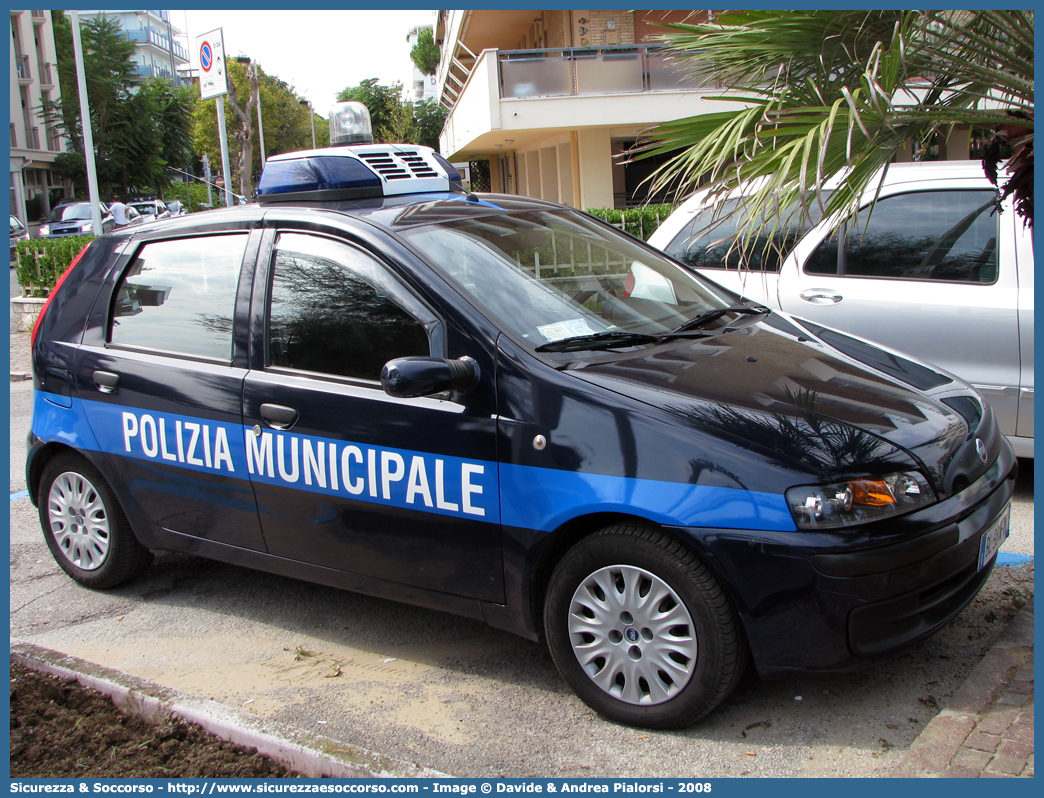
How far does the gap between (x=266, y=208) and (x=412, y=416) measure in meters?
1.28

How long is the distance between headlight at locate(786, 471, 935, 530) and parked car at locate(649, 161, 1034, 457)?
206cm

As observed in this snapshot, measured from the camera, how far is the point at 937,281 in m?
5.20

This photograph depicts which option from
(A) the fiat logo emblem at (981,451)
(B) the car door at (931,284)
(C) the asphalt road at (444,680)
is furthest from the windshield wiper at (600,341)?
(B) the car door at (931,284)

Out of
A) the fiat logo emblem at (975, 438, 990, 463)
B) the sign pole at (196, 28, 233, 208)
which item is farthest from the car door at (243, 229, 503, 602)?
the sign pole at (196, 28, 233, 208)

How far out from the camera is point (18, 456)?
7.61m

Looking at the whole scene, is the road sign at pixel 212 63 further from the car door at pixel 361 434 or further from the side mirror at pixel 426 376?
the side mirror at pixel 426 376

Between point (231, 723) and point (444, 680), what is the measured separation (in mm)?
835

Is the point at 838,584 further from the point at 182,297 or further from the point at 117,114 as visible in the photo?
the point at 117,114

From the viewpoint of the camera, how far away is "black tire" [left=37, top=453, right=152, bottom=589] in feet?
14.5

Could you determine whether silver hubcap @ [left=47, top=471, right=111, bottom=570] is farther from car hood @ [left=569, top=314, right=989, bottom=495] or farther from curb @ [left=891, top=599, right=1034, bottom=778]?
curb @ [left=891, top=599, right=1034, bottom=778]

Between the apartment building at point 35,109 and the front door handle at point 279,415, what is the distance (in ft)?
180

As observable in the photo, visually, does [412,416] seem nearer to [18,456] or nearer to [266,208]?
[266,208]

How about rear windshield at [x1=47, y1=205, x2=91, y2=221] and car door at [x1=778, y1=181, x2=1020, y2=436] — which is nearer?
car door at [x1=778, y1=181, x2=1020, y2=436]

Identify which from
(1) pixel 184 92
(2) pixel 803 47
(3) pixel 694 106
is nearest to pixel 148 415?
(2) pixel 803 47
